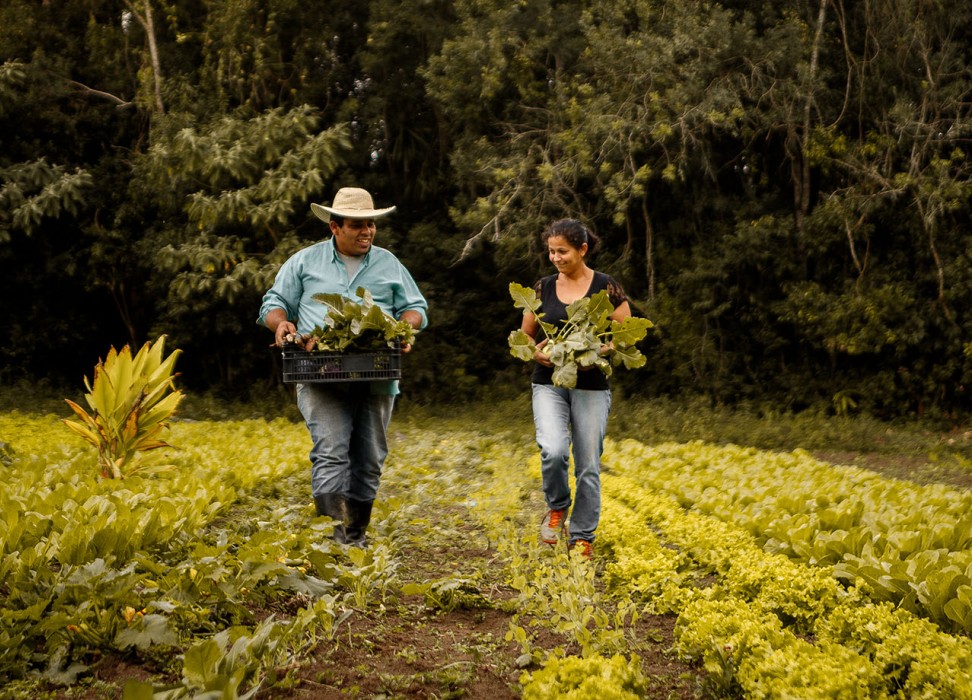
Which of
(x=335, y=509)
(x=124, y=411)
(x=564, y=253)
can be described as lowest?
(x=335, y=509)

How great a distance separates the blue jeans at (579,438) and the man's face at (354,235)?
1.44 meters

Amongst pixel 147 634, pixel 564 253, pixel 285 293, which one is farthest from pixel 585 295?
pixel 147 634

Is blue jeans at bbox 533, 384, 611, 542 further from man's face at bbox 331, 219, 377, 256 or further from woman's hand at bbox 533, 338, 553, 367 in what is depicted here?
man's face at bbox 331, 219, 377, 256

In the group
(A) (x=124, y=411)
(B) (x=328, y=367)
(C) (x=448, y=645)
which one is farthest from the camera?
(A) (x=124, y=411)

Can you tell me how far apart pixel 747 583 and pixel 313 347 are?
2.71 m

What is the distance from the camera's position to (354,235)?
598 cm

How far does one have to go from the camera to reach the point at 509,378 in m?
24.6

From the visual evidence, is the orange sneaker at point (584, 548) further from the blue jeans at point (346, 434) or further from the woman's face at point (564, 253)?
the woman's face at point (564, 253)

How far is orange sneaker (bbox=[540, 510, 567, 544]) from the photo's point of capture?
Result: 638 cm

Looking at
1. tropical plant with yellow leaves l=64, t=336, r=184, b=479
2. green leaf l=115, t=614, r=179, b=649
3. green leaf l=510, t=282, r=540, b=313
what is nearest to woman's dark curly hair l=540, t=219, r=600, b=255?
green leaf l=510, t=282, r=540, b=313

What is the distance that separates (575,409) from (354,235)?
1.76 meters

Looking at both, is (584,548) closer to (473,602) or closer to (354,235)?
(473,602)

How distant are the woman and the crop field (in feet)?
1.15

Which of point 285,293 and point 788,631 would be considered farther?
point 285,293
